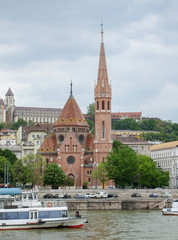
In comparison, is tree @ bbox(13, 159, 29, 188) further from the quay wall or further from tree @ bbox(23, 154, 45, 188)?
the quay wall

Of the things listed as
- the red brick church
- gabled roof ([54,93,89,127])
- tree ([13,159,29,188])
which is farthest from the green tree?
gabled roof ([54,93,89,127])

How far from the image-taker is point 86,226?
8162cm

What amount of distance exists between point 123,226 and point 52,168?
70.7 m

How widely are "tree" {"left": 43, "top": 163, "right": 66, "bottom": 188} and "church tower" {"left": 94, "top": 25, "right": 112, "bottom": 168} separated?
14862 mm

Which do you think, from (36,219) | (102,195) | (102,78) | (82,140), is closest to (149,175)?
(102,195)

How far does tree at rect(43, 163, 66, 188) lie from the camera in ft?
494

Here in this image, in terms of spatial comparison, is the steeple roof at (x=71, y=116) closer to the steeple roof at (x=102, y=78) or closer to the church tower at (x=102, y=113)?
the church tower at (x=102, y=113)

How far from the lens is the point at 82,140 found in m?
174

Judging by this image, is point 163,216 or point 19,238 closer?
point 19,238

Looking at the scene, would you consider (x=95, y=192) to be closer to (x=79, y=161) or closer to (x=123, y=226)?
(x=79, y=161)

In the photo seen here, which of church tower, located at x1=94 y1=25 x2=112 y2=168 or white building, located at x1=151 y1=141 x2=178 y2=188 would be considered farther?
white building, located at x1=151 y1=141 x2=178 y2=188

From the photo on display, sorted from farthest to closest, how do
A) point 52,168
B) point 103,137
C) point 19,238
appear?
point 103,137, point 52,168, point 19,238

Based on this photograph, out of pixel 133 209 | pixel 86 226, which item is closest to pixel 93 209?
pixel 133 209

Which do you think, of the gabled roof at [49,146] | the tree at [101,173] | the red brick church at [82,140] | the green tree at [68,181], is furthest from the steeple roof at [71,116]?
the tree at [101,173]
